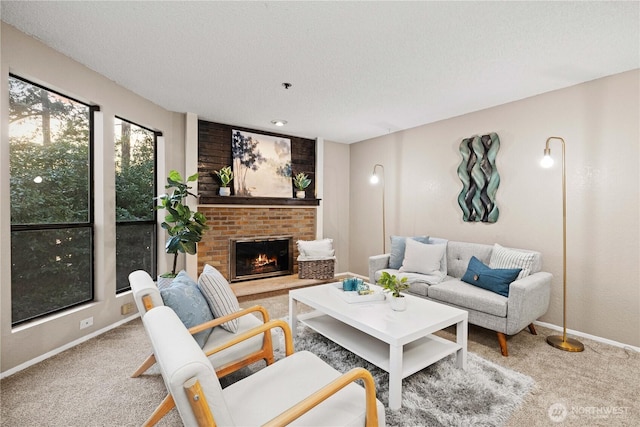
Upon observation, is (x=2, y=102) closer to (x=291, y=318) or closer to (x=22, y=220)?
(x=22, y=220)

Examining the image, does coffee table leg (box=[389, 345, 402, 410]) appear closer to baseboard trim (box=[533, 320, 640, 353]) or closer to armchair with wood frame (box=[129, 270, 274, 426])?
armchair with wood frame (box=[129, 270, 274, 426])

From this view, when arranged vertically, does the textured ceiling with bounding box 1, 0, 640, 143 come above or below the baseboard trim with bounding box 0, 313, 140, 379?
above

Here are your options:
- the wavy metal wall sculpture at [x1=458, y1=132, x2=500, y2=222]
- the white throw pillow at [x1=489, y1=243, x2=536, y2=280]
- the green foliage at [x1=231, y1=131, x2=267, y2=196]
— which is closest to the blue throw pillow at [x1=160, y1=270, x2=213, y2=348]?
the green foliage at [x1=231, y1=131, x2=267, y2=196]

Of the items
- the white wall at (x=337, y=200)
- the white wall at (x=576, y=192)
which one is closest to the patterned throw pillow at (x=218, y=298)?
the white wall at (x=576, y=192)

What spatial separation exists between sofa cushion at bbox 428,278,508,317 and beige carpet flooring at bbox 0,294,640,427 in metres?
0.36

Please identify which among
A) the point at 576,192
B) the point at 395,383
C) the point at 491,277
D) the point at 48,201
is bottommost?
the point at 395,383

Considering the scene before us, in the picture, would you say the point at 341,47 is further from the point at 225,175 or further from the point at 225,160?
the point at 225,160

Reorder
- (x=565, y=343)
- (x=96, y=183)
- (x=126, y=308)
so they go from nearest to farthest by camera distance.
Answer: (x=565, y=343), (x=96, y=183), (x=126, y=308)

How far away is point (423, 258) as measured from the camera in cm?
362

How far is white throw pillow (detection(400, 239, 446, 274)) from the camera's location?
11.8 ft

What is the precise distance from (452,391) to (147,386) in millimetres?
2141

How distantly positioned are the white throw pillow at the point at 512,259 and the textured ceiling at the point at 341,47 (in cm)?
172

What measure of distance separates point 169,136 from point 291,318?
2.91 meters

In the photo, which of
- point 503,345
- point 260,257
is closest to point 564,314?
point 503,345
